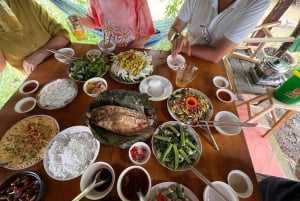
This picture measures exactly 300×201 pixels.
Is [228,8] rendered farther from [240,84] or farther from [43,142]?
[43,142]

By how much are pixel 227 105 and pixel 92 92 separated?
40.9 inches

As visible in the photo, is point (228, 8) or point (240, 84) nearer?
point (228, 8)

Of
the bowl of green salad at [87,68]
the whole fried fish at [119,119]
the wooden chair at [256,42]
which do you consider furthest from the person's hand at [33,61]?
the wooden chair at [256,42]

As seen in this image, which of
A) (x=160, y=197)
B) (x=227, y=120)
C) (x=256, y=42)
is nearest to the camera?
(x=160, y=197)

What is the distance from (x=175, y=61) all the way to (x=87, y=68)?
775 millimetres

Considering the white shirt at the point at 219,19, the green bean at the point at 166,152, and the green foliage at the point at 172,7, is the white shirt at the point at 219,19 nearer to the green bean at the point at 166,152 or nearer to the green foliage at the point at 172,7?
the green foliage at the point at 172,7

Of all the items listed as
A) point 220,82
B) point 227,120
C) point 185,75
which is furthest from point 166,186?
point 220,82

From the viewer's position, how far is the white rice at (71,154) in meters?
1.03

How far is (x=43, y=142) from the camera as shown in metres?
1.15

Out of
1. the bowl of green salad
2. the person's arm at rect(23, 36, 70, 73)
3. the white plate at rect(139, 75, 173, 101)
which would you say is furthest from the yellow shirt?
the white plate at rect(139, 75, 173, 101)

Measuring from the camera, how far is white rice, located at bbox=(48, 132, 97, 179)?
3.39 feet

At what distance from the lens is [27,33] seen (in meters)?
1.78

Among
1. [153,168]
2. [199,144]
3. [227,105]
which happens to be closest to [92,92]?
[153,168]

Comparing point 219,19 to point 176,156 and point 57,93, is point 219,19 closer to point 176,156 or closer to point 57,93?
point 176,156
